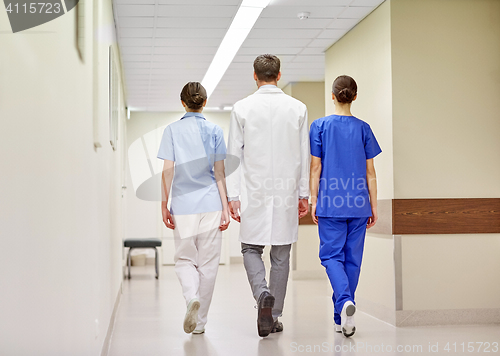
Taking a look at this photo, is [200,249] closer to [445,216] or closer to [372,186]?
[372,186]

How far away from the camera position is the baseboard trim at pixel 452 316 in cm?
372

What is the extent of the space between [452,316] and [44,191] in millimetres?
3330

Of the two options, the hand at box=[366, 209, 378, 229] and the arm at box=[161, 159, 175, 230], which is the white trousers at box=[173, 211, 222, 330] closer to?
the arm at box=[161, 159, 175, 230]

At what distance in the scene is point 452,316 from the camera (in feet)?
12.3

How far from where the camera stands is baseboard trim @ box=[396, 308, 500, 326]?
3.72 metres

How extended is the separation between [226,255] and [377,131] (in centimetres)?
540

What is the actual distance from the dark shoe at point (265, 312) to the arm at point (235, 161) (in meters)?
0.52

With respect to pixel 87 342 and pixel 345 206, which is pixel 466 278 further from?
pixel 87 342

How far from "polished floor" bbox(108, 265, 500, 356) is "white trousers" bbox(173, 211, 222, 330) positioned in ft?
0.99

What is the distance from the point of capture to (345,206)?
3.22m

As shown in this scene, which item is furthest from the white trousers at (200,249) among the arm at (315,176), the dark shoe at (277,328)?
the arm at (315,176)

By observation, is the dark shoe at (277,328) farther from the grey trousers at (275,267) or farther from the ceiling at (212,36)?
the ceiling at (212,36)

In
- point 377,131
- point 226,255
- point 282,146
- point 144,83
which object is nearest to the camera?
point 282,146

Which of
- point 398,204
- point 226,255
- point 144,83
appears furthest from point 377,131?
point 226,255
